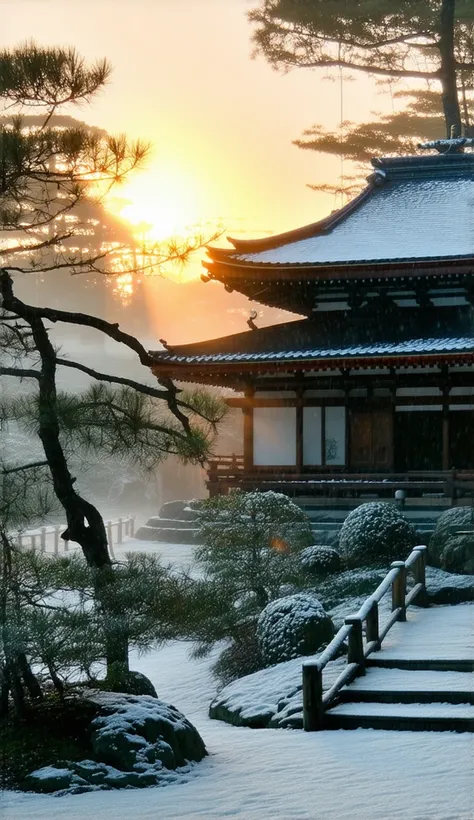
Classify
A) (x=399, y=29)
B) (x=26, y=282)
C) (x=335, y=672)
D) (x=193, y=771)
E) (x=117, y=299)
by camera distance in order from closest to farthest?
1. (x=193, y=771)
2. (x=335, y=672)
3. (x=399, y=29)
4. (x=117, y=299)
5. (x=26, y=282)

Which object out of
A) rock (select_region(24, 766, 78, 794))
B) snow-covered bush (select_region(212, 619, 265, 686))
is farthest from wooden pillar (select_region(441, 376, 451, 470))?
rock (select_region(24, 766, 78, 794))

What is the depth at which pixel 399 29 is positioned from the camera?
18.7 meters

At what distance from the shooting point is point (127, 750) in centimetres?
695

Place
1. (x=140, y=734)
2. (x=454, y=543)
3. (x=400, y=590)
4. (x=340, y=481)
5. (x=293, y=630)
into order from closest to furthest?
(x=140, y=734)
(x=293, y=630)
(x=400, y=590)
(x=454, y=543)
(x=340, y=481)

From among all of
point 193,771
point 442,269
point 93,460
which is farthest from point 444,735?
point 93,460

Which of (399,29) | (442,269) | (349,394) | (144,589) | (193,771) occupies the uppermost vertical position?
(399,29)

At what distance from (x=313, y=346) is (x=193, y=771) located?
1128cm

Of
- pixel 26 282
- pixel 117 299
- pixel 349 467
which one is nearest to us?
pixel 349 467

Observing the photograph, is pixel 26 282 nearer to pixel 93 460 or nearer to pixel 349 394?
pixel 93 460

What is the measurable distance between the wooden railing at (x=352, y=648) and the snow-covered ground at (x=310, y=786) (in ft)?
0.76

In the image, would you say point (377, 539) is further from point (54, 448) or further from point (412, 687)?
point (54, 448)

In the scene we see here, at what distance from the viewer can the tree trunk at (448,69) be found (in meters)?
17.9

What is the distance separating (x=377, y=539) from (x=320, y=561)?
80cm

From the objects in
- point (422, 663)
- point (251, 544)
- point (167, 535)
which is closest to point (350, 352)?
point (251, 544)
